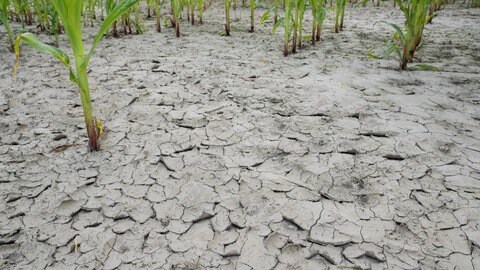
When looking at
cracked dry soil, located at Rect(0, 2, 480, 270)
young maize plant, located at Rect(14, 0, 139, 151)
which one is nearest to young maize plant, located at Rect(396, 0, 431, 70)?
cracked dry soil, located at Rect(0, 2, 480, 270)

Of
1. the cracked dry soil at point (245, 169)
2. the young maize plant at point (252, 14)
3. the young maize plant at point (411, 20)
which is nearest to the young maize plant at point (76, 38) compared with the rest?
the cracked dry soil at point (245, 169)

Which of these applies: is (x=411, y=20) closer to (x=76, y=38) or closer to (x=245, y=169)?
(x=245, y=169)

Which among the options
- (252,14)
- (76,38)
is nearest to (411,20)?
(252,14)

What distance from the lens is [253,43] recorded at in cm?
306

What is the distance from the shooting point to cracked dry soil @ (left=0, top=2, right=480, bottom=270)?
40.0 inches

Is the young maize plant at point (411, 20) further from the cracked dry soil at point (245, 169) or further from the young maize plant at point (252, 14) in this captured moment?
the young maize plant at point (252, 14)

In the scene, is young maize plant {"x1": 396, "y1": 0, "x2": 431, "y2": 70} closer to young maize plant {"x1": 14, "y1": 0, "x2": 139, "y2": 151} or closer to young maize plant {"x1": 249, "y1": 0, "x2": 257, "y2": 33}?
young maize plant {"x1": 249, "y1": 0, "x2": 257, "y2": 33}

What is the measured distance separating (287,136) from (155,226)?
76 centimetres

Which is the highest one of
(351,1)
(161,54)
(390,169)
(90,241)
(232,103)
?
(351,1)

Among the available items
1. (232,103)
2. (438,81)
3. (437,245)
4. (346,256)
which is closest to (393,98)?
(438,81)

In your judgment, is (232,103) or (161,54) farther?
(161,54)

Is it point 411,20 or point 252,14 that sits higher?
point 252,14

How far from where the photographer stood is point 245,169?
4.45 ft

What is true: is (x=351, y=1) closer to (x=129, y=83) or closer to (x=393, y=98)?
(x=393, y=98)
